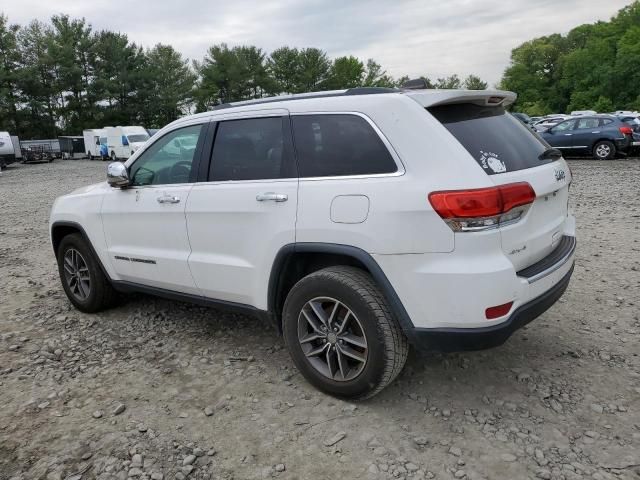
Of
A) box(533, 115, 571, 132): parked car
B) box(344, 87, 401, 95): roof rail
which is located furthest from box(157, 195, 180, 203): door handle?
box(533, 115, 571, 132): parked car

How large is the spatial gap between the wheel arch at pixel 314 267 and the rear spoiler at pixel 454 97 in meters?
0.89

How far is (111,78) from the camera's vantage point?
56656 mm

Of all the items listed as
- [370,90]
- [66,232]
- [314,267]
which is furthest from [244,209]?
[66,232]

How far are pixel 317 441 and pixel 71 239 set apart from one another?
3.17m

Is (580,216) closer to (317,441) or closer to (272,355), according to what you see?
(272,355)

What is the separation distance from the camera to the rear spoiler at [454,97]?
282 centimetres

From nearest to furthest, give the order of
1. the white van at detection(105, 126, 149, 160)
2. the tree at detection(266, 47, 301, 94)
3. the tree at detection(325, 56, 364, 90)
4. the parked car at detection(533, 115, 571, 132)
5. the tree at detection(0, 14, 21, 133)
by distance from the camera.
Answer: the parked car at detection(533, 115, 571, 132) → the white van at detection(105, 126, 149, 160) → the tree at detection(0, 14, 21, 133) → the tree at detection(266, 47, 301, 94) → the tree at detection(325, 56, 364, 90)

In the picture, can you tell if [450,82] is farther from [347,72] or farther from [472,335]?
[472,335]

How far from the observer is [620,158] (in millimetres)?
17891

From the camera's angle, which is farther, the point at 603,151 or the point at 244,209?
the point at 603,151

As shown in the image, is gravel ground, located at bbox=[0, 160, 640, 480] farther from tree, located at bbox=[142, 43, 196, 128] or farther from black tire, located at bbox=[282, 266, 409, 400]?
tree, located at bbox=[142, 43, 196, 128]

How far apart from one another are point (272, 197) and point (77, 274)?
8.59 ft

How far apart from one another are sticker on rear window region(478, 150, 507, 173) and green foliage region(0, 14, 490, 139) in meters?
51.3

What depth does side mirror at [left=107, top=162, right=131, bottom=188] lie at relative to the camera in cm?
401
